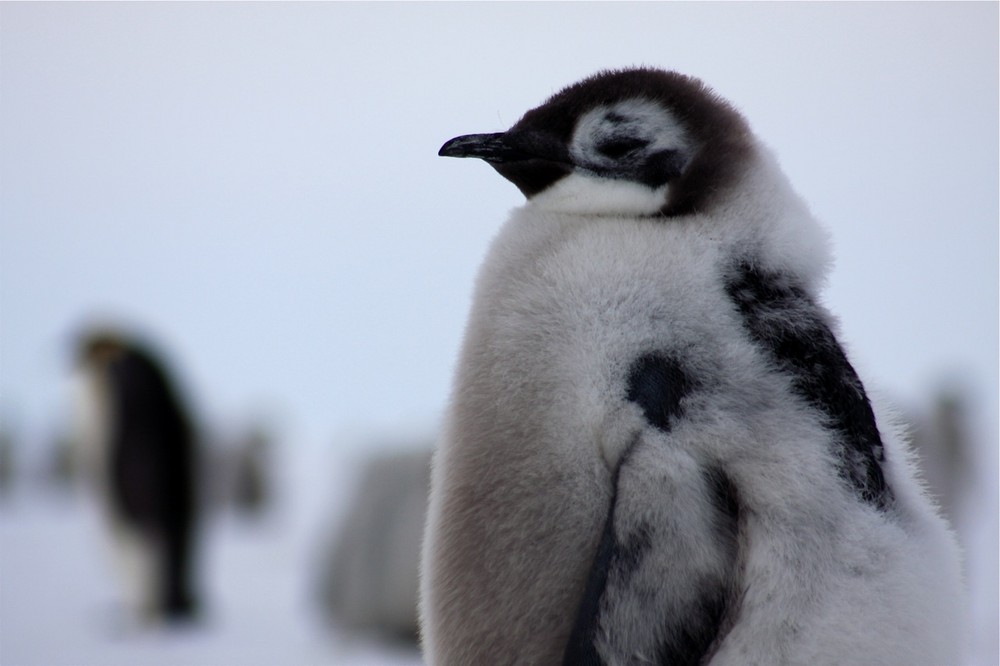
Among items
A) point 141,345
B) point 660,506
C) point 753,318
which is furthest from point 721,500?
point 141,345

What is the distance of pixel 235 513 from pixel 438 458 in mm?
11945

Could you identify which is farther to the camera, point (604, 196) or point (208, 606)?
point (208, 606)

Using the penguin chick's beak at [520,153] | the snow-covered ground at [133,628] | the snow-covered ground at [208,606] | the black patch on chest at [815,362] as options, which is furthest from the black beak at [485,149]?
the snow-covered ground at [133,628]

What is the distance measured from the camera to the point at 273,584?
22.6 ft

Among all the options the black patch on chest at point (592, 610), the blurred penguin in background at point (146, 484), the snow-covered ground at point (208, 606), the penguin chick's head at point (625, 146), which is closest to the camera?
the black patch on chest at point (592, 610)

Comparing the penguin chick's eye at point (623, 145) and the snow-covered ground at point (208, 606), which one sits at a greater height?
the penguin chick's eye at point (623, 145)

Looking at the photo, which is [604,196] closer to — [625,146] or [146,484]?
[625,146]

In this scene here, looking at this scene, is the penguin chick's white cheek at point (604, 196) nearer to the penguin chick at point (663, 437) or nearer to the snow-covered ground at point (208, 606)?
the penguin chick at point (663, 437)

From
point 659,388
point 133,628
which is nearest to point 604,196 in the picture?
point 659,388

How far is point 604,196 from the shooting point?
3.67 feet

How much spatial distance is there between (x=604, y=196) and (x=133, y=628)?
4.88m

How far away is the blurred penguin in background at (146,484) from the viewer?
5.92 m

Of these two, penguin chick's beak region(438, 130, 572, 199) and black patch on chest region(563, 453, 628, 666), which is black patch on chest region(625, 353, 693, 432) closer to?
black patch on chest region(563, 453, 628, 666)

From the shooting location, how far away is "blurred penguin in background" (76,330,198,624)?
5.92 metres
